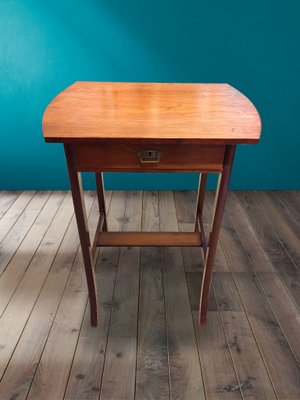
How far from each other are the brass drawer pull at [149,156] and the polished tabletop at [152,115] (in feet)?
0.27

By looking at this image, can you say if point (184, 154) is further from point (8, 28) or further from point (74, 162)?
point (8, 28)

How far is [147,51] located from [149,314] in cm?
163

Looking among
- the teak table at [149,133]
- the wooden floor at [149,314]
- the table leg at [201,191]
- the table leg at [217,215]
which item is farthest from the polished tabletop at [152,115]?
the wooden floor at [149,314]

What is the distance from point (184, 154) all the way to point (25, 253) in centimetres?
129

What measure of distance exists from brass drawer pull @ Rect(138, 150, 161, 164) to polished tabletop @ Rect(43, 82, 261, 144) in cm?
8

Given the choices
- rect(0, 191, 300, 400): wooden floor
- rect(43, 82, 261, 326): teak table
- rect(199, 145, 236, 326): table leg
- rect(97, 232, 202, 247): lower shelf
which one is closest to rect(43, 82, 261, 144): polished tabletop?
Answer: rect(43, 82, 261, 326): teak table

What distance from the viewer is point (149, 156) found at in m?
1.06

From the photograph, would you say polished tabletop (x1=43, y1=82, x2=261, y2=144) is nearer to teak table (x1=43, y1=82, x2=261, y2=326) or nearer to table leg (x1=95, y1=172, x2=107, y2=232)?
teak table (x1=43, y1=82, x2=261, y2=326)

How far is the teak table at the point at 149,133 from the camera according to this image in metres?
0.98

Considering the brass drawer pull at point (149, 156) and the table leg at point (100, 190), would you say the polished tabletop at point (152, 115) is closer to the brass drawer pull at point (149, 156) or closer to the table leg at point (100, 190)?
the brass drawer pull at point (149, 156)

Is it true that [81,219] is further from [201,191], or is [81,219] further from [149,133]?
[201,191]

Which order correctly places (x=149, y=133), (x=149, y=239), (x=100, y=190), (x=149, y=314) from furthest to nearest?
(x=100, y=190)
(x=149, y=239)
(x=149, y=314)
(x=149, y=133)

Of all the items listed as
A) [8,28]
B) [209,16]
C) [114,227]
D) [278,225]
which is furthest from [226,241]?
[8,28]

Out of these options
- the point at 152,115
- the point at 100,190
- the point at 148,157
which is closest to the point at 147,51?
the point at 100,190
